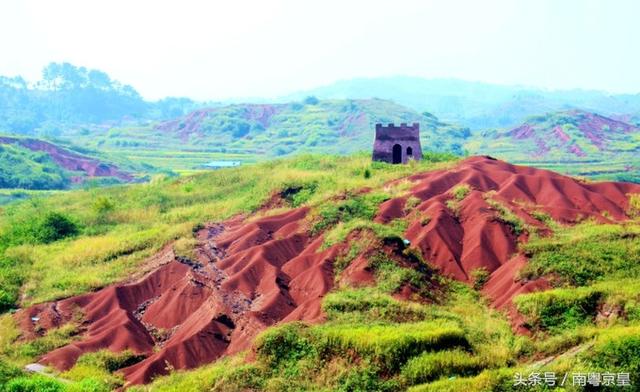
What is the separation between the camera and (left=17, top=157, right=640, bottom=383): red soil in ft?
77.5

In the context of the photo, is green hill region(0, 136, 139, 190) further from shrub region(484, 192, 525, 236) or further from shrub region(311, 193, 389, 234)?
shrub region(484, 192, 525, 236)

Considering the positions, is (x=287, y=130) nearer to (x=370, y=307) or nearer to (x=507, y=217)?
(x=507, y=217)

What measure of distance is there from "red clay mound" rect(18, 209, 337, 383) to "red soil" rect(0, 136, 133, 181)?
65.0 metres

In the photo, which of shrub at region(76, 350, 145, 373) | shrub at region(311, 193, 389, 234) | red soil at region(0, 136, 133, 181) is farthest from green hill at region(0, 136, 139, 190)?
shrub at region(76, 350, 145, 373)

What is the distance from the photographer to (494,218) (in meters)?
27.6

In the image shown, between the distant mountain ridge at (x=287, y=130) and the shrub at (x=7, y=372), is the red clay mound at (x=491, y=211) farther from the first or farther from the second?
the distant mountain ridge at (x=287, y=130)

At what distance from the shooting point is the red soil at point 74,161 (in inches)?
3676

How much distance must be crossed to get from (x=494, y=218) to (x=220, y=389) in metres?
13.8

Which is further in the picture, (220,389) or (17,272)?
(17,272)

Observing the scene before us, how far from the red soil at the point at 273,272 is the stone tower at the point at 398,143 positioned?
7.57 metres

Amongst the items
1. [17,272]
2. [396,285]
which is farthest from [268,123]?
[396,285]

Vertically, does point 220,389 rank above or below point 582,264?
below

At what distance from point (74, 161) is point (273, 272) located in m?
75.6

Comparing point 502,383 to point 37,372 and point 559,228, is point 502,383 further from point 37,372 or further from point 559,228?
point 37,372
